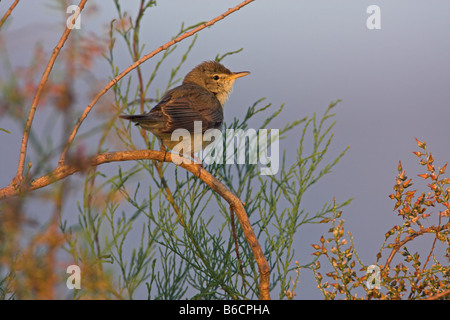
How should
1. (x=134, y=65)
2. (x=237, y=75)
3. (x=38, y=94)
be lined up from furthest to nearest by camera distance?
(x=237, y=75) → (x=134, y=65) → (x=38, y=94)

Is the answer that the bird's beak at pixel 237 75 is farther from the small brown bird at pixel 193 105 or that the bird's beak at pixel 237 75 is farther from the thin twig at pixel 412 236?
the thin twig at pixel 412 236

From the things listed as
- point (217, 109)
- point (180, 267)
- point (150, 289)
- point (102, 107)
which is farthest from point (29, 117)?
point (217, 109)

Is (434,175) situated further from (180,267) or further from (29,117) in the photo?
(29,117)

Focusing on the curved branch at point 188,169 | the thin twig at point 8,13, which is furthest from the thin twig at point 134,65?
the thin twig at point 8,13

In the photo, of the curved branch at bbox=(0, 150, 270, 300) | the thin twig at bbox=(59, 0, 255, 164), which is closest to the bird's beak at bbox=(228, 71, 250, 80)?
the curved branch at bbox=(0, 150, 270, 300)

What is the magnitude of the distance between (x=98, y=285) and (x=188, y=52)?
2.39 meters

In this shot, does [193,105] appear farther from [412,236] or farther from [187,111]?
[412,236]

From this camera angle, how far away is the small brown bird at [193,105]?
3.95 metres

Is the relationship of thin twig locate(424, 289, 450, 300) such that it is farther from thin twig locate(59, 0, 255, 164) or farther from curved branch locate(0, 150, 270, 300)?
thin twig locate(59, 0, 255, 164)

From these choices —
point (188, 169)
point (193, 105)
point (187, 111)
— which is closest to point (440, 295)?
point (188, 169)

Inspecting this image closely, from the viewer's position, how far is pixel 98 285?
2.51 metres

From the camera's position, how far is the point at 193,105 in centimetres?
462

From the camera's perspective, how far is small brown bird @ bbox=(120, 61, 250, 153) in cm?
395
